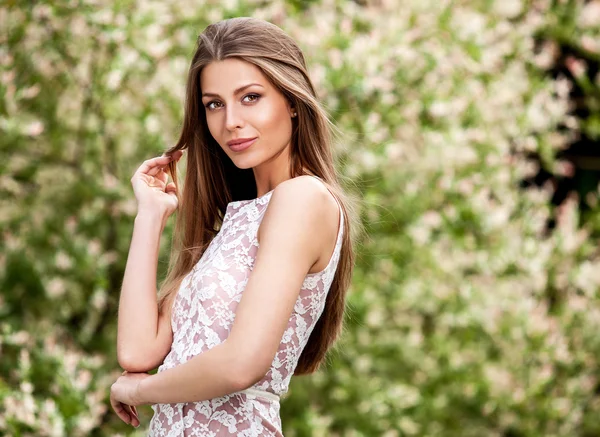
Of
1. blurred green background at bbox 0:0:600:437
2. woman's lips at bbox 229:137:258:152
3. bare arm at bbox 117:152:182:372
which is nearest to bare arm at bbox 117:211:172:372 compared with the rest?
bare arm at bbox 117:152:182:372

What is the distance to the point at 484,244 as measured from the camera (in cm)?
471

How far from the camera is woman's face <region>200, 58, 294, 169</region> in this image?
184 cm

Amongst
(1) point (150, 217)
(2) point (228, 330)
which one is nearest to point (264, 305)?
(2) point (228, 330)

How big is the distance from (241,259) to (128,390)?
36cm

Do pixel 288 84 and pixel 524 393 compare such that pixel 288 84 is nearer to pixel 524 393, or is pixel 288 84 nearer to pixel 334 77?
pixel 334 77

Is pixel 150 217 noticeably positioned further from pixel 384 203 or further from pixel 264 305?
pixel 384 203

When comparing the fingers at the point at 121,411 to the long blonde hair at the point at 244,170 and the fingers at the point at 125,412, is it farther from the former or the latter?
the long blonde hair at the point at 244,170

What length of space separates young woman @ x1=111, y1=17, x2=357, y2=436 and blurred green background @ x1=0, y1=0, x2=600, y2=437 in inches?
60.1

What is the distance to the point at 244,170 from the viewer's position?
2166 millimetres

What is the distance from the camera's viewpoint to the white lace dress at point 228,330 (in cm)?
178

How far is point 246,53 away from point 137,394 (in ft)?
2.35

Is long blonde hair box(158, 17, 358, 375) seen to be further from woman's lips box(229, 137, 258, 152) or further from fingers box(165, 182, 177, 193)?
woman's lips box(229, 137, 258, 152)

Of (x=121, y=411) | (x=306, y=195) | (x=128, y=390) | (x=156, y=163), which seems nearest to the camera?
(x=306, y=195)

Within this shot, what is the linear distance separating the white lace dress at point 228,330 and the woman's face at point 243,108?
109mm
